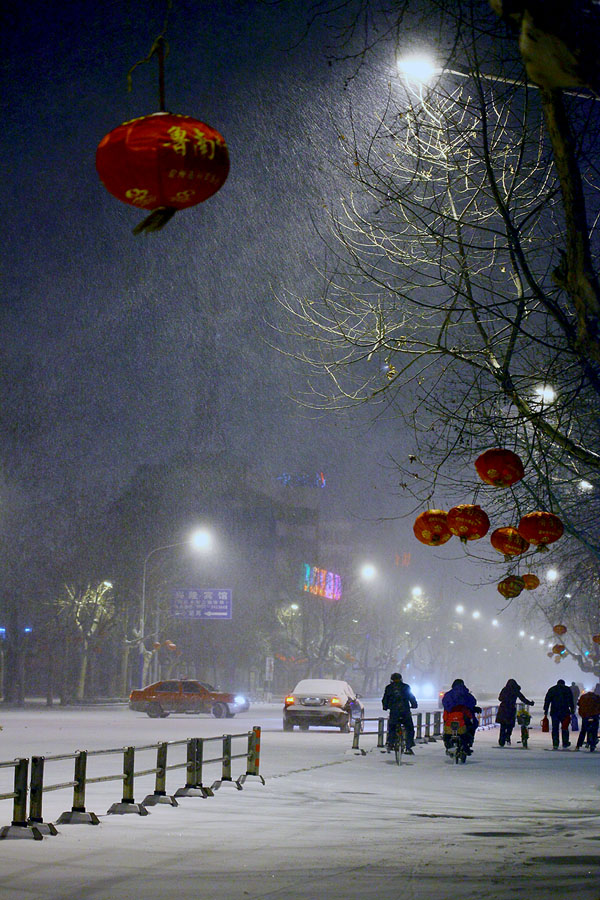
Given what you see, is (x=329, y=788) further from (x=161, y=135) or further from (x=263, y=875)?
(x=161, y=135)

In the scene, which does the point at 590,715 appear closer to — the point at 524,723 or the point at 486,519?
the point at 524,723

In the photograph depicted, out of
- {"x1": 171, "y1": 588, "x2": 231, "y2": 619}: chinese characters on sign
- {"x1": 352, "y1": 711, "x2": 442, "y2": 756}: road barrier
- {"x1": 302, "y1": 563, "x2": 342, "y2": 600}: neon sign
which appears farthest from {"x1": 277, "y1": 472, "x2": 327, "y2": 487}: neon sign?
{"x1": 352, "y1": 711, "x2": 442, "y2": 756}: road barrier

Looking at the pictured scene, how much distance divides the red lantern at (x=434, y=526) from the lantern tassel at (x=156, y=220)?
6345 millimetres

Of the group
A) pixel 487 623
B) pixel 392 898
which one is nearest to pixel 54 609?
pixel 392 898

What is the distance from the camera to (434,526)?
12.9 m

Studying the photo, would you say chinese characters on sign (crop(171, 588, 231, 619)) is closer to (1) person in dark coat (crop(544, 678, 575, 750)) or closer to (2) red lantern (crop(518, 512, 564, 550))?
(1) person in dark coat (crop(544, 678, 575, 750))

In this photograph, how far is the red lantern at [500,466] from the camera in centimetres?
1137

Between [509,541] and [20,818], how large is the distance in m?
7.22

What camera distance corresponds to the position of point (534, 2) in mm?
5391

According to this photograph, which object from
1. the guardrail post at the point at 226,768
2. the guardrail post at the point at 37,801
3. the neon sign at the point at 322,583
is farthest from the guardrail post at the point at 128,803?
the neon sign at the point at 322,583

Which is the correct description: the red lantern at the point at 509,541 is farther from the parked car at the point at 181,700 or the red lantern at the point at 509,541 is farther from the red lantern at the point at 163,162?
the parked car at the point at 181,700

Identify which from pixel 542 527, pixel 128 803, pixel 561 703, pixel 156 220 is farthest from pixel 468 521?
pixel 561 703

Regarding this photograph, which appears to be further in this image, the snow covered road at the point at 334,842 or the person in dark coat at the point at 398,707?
the person in dark coat at the point at 398,707

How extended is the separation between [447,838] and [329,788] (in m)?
5.75
